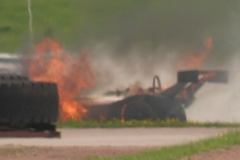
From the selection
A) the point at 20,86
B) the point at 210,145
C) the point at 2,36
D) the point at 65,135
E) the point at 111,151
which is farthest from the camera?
the point at 2,36

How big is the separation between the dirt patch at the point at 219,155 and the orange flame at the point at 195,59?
10.8 metres

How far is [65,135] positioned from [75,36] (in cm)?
626

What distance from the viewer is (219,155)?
363 inches

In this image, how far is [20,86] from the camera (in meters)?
13.1

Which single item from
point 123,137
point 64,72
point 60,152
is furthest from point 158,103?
point 60,152

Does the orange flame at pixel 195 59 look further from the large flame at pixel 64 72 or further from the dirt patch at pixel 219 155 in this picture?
the dirt patch at pixel 219 155

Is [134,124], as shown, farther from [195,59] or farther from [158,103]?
[195,59]

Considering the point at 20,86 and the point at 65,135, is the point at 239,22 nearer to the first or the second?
the point at 65,135

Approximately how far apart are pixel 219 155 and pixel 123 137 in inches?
231

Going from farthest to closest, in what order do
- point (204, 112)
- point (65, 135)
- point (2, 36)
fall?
point (2, 36)
point (204, 112)
point (65, 135)

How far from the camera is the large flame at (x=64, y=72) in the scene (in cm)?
1930

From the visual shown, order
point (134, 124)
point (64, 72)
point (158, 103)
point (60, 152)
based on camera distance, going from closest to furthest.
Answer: point (60, 152) < point (134, 124) < point (158, 103) < point (64, 72)

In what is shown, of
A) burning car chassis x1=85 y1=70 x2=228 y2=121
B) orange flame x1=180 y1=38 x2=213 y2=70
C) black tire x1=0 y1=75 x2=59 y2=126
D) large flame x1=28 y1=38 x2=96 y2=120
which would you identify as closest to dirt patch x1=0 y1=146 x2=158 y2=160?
black tire x1=0 y1=75 x2=59 y2=126

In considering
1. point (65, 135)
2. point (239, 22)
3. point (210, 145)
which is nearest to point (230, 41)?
point (239, 22)
